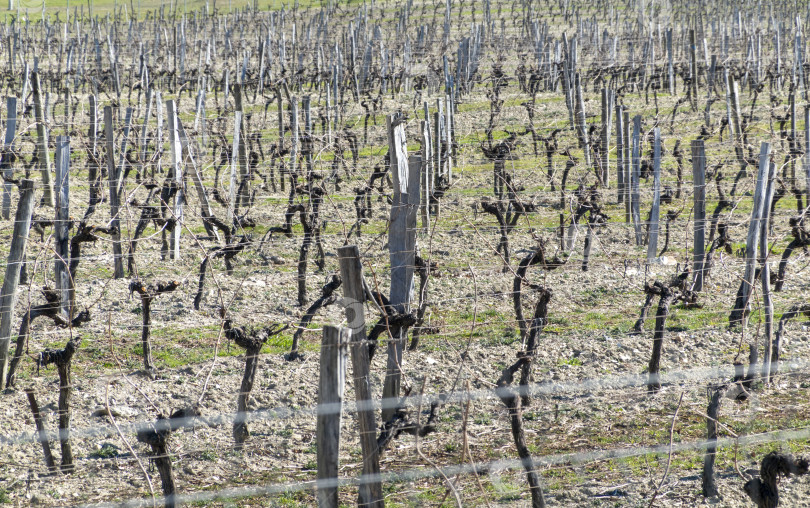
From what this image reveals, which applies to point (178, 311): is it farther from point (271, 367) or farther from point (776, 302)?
point (776, 302)

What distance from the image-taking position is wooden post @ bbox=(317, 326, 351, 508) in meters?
2.71

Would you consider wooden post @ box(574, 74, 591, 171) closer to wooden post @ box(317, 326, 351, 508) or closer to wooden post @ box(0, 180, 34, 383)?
wooden post @ box(0, 180, 34, 383)

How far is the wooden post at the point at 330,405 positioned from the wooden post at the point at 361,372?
7.1 inches

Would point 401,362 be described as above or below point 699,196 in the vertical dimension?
below

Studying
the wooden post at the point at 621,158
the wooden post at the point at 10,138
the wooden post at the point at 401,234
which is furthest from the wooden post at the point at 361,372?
the wooden post at the point at 621,158

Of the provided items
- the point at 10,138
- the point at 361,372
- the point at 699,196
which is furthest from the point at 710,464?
the point at 10,138

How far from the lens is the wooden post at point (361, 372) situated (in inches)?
115

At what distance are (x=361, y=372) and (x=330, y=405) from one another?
0.82ft

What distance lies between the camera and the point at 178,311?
23.5ft

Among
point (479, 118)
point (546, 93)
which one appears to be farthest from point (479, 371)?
point (546, 93)

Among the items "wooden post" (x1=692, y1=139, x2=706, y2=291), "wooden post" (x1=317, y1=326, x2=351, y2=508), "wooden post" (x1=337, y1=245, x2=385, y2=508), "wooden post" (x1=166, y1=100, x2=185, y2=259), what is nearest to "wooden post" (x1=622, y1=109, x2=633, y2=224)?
"wooden post" (x1=692, y1=139, x2=706, y2=291)

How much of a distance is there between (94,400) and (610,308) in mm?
4658

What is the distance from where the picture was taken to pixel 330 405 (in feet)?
8.89

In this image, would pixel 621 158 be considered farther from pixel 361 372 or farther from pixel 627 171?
pixel 361 372
